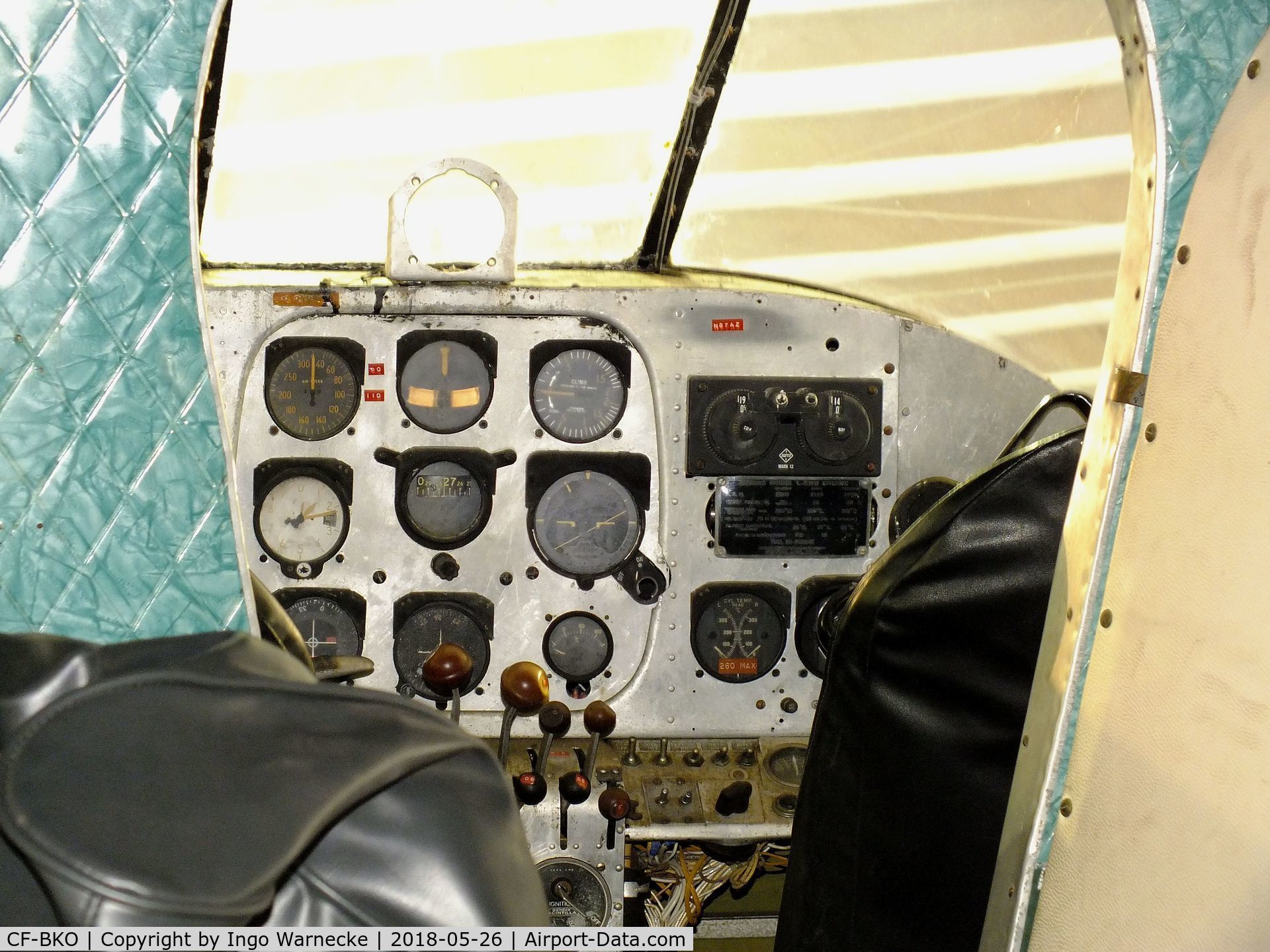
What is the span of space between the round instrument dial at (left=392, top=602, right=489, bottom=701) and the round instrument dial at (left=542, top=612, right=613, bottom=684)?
187mm

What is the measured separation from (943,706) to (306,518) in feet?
7.22

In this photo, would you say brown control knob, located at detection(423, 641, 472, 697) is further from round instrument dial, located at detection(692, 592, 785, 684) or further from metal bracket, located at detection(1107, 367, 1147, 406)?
metal bracket, located at detection(1107, 367, 1147, 406)

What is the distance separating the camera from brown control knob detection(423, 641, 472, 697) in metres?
2.63

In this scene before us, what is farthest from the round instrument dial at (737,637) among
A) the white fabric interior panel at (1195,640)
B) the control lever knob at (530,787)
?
the white fabric interior panel at (1195,640)

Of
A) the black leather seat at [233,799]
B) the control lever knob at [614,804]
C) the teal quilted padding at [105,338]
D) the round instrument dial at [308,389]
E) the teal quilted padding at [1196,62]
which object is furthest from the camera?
the round instrument dial at [308,389]

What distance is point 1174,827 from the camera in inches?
43.5

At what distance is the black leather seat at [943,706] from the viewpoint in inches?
60.7

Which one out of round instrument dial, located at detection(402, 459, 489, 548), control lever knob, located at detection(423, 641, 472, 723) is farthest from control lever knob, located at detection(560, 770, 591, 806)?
round instrument dial, located at detection(402, 459, 489, 548)

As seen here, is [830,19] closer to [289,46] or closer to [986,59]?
[986,59]

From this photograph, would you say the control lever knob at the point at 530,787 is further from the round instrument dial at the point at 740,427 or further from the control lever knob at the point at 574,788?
the round instrument dial at the point at 740,427

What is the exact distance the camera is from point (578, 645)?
3348 millimetres

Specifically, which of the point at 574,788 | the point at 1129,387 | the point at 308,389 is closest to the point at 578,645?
the point at 574,788

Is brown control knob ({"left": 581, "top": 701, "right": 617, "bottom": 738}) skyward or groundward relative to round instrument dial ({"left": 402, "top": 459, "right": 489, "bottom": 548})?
groundward

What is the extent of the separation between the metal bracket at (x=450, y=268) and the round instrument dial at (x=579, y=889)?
1.54m
